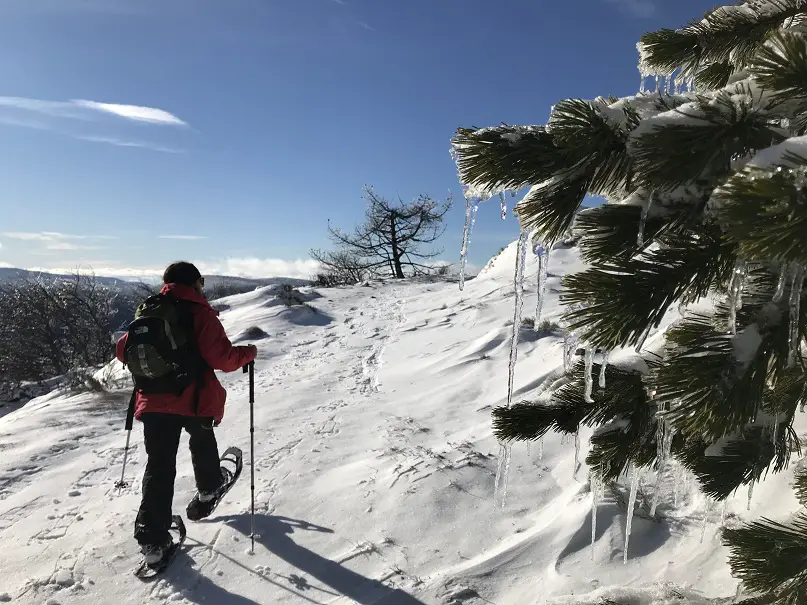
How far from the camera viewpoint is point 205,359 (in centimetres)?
367

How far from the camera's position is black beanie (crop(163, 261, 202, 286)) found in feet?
12.1

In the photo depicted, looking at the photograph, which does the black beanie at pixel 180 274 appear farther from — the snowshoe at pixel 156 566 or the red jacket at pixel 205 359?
the snowshoe at pixel 156 566

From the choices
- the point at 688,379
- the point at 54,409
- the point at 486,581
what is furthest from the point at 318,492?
the point at 54,409

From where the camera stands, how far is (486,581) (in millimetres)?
2932

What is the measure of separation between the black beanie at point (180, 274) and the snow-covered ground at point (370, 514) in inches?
76.0

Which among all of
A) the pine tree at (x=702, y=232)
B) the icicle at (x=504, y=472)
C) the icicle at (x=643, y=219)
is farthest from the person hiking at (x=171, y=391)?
the icicle at (x=643, y=219)

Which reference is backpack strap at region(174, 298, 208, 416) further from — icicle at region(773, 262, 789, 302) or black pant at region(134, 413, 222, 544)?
icicle at region(773, 262, 789, 302)

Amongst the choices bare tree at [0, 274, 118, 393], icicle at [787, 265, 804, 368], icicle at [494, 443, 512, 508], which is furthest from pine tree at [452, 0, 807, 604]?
bare tree at [0, 274, 118, 393]

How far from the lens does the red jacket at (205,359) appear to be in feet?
11.6

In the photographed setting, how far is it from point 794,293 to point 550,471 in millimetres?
3340

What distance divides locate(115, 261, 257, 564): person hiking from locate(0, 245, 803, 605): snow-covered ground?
35 cm

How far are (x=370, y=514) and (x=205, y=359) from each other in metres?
1.73

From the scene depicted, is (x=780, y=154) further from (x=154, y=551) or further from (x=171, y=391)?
(x=154, y=551)

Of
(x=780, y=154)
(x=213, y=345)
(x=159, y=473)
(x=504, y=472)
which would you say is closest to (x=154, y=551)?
(x=159, y=473)
